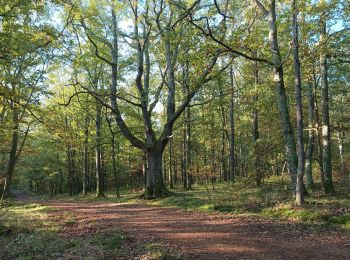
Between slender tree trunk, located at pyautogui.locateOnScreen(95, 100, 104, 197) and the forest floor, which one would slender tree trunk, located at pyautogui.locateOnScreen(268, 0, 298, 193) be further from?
slender tree trunk, located at pyautogui.locateOnScreen(95, 100, 104, 197)

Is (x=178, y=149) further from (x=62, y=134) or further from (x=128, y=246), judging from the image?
(x=128, y=246)

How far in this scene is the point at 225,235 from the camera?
864cm

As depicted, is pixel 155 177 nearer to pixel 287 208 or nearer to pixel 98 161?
pixel 287 208

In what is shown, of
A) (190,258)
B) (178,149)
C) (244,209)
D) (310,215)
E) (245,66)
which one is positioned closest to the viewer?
(190,258)

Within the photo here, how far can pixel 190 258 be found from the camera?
6.59 m

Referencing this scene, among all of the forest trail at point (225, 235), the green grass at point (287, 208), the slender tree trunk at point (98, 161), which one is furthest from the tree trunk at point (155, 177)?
the slender tree trunk at point (98, 161)

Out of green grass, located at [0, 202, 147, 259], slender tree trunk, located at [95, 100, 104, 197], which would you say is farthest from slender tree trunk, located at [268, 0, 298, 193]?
slender tree trunk, located at [95, 100, 104, 197]

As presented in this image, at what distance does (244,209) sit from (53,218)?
8.03 meters

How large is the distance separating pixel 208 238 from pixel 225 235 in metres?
0.54

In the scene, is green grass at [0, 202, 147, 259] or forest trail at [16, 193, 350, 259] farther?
green grass at [0, 202, 147, 259]

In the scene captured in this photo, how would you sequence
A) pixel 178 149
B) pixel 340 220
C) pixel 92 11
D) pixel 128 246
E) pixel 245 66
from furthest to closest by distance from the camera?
pixel 178 149 < pixel 245 66 < pixel 92 11 < pixel 340 220 < pixel 128 246

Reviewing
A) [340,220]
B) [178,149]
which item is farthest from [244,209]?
[178,149]

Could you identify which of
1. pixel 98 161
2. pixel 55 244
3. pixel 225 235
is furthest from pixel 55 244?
pixel 98 161

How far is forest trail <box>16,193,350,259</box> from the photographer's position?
6.86 meters
